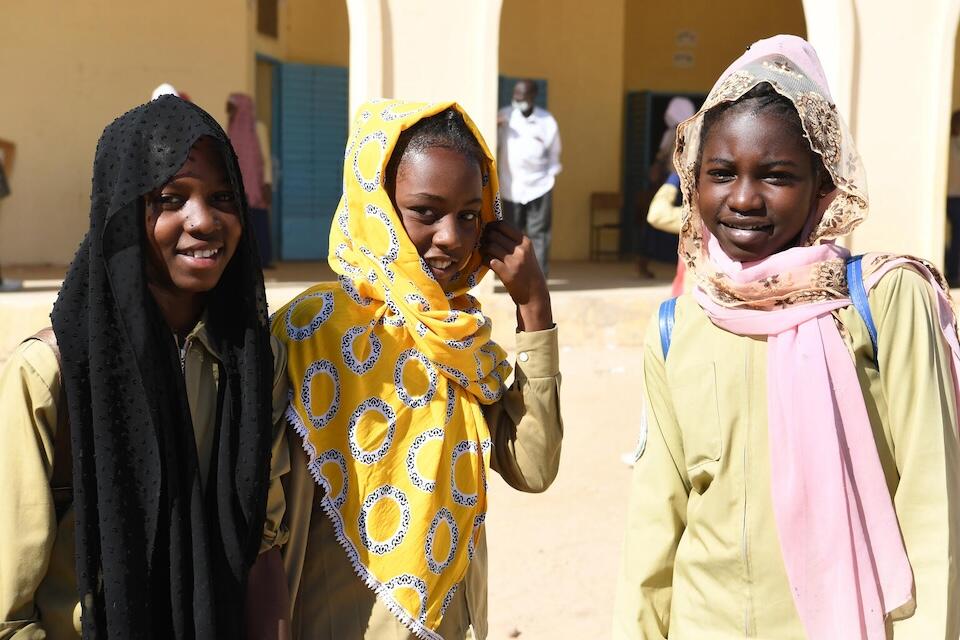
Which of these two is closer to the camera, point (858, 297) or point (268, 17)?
point (858, 297)

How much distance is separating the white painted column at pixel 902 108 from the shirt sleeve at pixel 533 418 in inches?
284

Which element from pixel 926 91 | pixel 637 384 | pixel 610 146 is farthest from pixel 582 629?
pixel 610 146

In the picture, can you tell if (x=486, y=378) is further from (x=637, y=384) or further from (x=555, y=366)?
(x=637, y=384)

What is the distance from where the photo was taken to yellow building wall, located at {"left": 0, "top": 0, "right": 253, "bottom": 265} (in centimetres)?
1004

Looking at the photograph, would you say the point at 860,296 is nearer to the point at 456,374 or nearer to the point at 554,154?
the point at 456,374

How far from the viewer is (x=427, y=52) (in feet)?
25.8

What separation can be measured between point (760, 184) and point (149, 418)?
1.06 meters

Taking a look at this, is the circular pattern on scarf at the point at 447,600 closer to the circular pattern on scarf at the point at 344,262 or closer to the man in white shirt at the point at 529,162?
the circular pattern on scarf at the point at 344,262

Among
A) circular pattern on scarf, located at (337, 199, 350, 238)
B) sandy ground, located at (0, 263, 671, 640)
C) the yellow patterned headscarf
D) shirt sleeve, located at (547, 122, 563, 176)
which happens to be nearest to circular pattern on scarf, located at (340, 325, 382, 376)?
the yellow patterned headscarf

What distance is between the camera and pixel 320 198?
11945mm

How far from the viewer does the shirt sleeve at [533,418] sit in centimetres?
209

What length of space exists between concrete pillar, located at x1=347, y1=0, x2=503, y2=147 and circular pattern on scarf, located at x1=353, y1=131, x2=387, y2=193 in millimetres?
5675

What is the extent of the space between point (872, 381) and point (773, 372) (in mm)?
160

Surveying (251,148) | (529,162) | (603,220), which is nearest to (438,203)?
(529,162)
